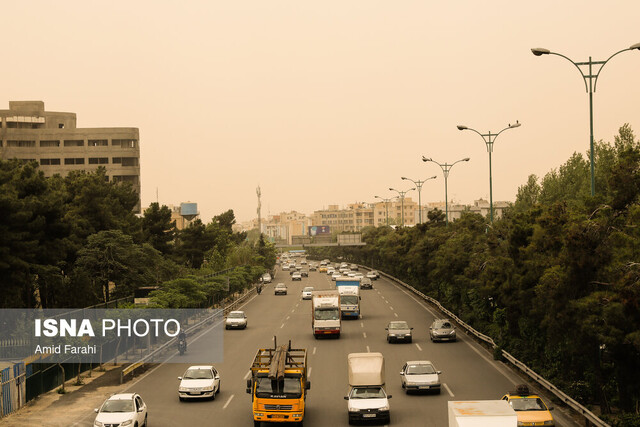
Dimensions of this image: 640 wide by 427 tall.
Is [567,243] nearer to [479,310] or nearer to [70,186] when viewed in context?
[479,310]

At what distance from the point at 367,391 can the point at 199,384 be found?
692cm

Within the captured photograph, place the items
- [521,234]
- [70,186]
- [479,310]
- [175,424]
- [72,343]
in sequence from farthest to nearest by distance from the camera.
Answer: [70,186]
[479,310]
[72,343]
[521,234]
[175,424]

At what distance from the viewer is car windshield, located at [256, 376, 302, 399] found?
76.1 feet

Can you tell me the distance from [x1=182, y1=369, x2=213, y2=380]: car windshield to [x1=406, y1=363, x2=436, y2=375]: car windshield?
775 cm

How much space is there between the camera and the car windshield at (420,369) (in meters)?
28.5

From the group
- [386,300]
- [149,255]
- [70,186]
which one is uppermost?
[70,186]

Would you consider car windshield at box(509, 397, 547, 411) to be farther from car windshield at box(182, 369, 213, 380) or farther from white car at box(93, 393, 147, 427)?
car windshield at box(182, 369, 213, 380)

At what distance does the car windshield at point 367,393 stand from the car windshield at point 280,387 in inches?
82.5

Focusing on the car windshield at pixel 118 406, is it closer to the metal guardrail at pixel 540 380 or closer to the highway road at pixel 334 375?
the highway road at pixel 334 375

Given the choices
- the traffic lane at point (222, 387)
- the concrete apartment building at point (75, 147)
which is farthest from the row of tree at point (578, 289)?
the concrete apartment building at point (75, 147)

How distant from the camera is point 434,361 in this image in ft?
118

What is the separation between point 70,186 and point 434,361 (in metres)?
40.3

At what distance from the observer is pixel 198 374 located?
2861cm

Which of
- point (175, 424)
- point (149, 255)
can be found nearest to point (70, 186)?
point (149, 255)
